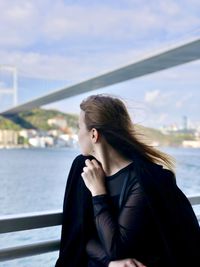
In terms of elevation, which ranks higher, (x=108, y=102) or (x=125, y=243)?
(x=108, y=102)

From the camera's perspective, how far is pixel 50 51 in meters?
2.27

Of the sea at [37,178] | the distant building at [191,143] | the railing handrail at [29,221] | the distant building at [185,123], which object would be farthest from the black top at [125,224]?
the distant building at [185,123]

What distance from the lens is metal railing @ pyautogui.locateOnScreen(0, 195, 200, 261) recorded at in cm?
124

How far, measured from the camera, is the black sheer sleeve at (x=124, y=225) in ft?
3.57

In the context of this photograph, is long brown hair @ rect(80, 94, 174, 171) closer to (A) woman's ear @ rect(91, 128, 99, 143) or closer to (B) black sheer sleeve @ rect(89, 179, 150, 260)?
(A) woman's ear @ rect(91, 128, 99, 143)

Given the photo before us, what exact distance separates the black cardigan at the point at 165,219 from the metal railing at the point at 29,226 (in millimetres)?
107

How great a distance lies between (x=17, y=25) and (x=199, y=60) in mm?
1417

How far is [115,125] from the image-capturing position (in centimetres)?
120

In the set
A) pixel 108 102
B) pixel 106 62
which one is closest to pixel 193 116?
pixel 106 62

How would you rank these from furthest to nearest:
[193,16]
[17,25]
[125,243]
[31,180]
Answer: [193,16] → [17,25] → [31,180] → [125,243]

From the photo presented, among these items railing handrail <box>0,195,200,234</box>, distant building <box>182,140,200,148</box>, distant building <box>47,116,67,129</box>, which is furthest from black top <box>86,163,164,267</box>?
distant building <box>182,140,200,148</box>

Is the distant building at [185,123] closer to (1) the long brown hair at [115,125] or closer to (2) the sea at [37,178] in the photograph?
(2) the sea at [37,178]

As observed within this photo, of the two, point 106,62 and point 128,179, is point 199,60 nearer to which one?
point 106,62

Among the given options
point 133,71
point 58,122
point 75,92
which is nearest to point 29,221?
point 58,122
